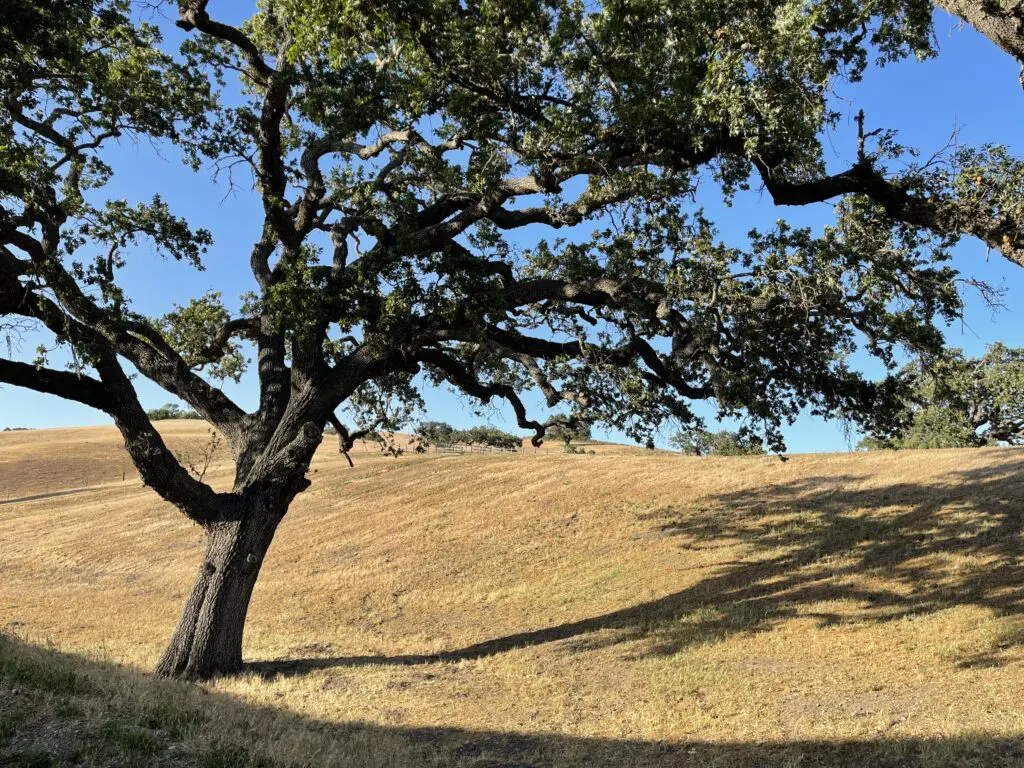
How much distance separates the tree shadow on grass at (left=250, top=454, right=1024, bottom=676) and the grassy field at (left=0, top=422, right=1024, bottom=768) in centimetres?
9

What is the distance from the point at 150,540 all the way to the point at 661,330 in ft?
97.6

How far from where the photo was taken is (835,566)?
17.4 m

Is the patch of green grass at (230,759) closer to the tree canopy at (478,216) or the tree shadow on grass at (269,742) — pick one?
the tree shadow on grass at (269,742)

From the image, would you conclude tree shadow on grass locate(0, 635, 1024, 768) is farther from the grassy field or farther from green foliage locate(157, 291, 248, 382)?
green foliage locate(157, 291, 248, 382)

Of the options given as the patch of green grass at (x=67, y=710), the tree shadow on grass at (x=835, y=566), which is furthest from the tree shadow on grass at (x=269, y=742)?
the tree shadow on grass at (x=835, y=566)

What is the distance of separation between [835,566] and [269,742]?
1454 centimetres

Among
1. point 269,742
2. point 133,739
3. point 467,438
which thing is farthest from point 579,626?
point 133,739

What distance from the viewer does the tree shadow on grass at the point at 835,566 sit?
47.3 ft

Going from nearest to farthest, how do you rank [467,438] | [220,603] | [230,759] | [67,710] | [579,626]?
[230,759] < [67,710] < [220,603] < [579,626] < [467,438]

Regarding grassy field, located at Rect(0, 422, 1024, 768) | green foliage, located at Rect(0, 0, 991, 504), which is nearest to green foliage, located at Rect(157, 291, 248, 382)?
green foliage, located at Rect(0, 0, 991, 504)

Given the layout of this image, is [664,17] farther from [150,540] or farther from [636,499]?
[150,540]

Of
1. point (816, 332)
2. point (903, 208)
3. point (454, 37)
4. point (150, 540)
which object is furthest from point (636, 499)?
point (150, 540)

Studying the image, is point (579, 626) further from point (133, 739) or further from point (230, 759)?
point (133, 739)

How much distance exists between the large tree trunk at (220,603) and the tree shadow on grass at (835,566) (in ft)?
3.65
